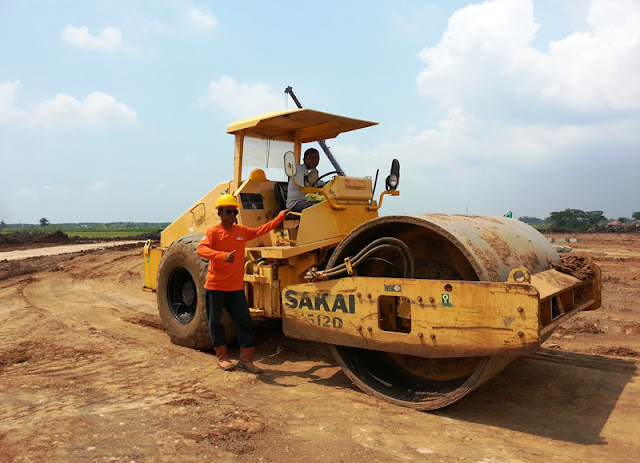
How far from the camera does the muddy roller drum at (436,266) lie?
3.79m

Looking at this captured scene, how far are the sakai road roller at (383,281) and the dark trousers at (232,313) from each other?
200 millimetres

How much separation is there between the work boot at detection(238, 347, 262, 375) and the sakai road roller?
38cm

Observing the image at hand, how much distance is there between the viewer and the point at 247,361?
5148mm

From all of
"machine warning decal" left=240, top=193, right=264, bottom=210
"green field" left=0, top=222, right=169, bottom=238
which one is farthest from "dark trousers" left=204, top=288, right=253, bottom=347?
"green field" left=0, top=222, right=169, bottom=238

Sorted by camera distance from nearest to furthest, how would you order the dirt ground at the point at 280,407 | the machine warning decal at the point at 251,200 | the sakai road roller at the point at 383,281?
the dirt ground at the point at 280,407
the sakai road roller at the point at 383,281
the machine warning decal at the point at 251,200

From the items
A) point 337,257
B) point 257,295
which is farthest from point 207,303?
point 337,257

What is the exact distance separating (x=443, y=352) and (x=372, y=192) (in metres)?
2.41

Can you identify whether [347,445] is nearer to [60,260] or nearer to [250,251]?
[250,251]

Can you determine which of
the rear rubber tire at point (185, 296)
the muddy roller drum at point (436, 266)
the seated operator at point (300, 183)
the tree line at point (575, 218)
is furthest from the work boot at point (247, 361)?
the tree line at point (575, 218)

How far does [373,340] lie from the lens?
4.14 metres

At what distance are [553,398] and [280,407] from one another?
7.38 ft

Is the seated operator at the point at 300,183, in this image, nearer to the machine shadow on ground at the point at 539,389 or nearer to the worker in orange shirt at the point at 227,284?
the worker in orange shirt at the point at 227,284

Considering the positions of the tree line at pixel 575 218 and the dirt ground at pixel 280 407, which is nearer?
the dirt ground at pixel 280 407

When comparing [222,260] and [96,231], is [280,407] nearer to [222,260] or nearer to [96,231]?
[222,260]
